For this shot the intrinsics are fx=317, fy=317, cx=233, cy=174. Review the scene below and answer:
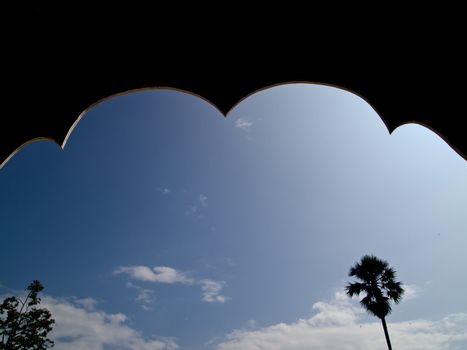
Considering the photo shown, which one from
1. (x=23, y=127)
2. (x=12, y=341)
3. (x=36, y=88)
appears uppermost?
(x=12, y=341)

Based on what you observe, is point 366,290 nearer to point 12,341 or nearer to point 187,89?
point 187,89

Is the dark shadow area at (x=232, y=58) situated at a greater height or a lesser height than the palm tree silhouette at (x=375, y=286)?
lesser

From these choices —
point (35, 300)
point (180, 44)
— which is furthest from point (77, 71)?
point (35, 300)

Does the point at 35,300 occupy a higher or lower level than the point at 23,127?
higher

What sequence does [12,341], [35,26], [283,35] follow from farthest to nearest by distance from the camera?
1. [12,341]
2. [283,35]
3. [35,26]

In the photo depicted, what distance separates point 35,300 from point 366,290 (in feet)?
90.3

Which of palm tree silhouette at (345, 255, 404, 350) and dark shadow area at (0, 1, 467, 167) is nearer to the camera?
dark shadow area at (0, 1, 467, 167)

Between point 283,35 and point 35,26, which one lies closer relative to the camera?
point 35,26

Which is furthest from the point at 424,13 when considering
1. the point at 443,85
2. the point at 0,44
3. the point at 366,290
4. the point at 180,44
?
the point at 366,290

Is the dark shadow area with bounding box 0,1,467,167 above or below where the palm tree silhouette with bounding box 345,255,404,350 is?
below

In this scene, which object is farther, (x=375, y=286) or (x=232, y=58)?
(x=375, y=286)

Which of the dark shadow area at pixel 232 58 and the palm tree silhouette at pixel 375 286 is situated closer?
the dark shadow area at pixel 232 58

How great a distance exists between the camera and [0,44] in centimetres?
222

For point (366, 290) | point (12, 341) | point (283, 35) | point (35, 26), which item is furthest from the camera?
point (12, 341)
